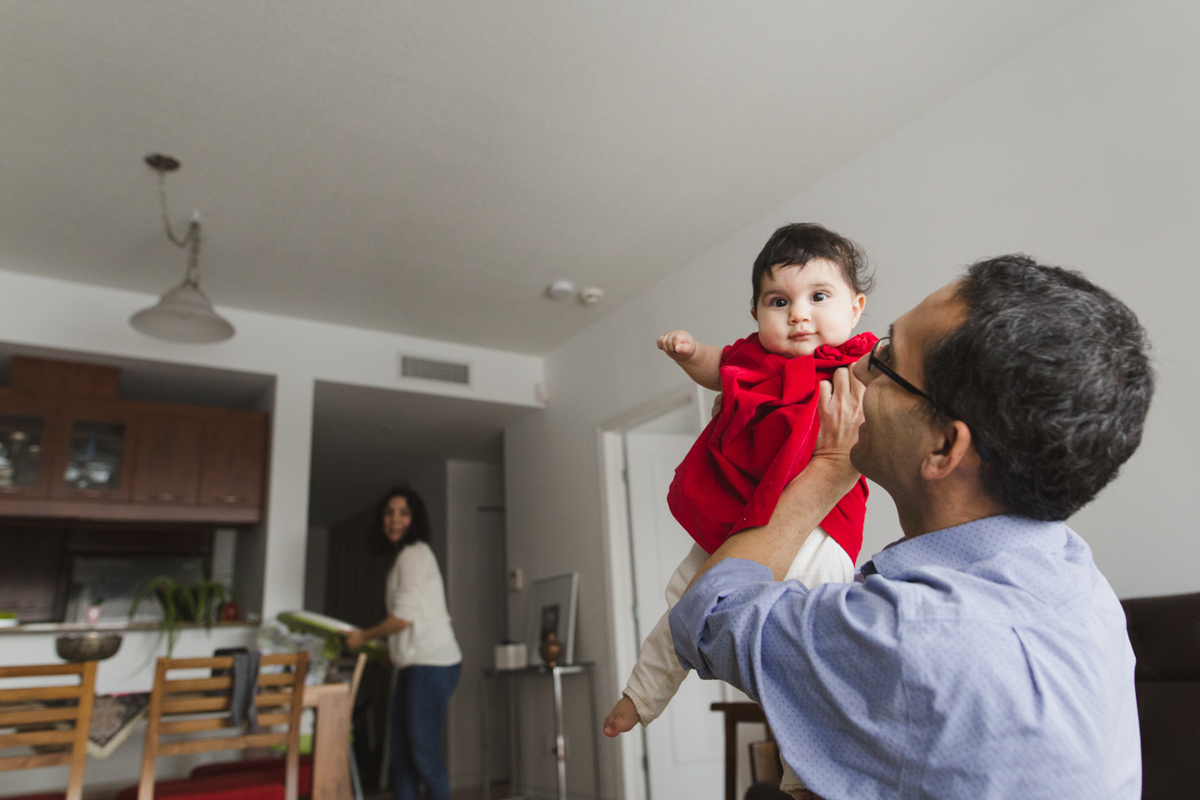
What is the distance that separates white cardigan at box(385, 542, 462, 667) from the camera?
3736 millimetres

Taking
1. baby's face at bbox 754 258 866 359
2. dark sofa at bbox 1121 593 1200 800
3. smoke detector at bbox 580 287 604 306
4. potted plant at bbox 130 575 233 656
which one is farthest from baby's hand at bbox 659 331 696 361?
potted plant at bbox 130 575 233 656

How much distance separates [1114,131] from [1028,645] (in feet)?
8.16

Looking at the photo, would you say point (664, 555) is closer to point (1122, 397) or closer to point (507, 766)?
point (507, 766)

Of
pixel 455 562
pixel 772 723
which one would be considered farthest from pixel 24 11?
pixel 455 562

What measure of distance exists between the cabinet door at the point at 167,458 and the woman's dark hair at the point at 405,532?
118 centimetres

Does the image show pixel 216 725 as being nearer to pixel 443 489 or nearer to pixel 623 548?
pixel 623 548

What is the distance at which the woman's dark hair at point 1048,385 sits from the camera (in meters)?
0.74

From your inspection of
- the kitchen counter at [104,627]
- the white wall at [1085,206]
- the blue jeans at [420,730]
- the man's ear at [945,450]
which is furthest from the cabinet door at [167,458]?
the man's ear at [945,450]

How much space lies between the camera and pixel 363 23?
257 centimetres

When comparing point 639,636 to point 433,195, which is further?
point 639,636

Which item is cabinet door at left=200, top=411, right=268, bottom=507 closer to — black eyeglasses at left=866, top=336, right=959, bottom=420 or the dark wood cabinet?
the dark wood cabinet

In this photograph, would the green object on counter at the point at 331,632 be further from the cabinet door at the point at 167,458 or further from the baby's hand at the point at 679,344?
the baby's hand at the point at 679,344

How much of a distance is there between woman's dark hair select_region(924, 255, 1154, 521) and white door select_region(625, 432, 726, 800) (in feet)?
11.2

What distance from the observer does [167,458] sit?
4.54 m
